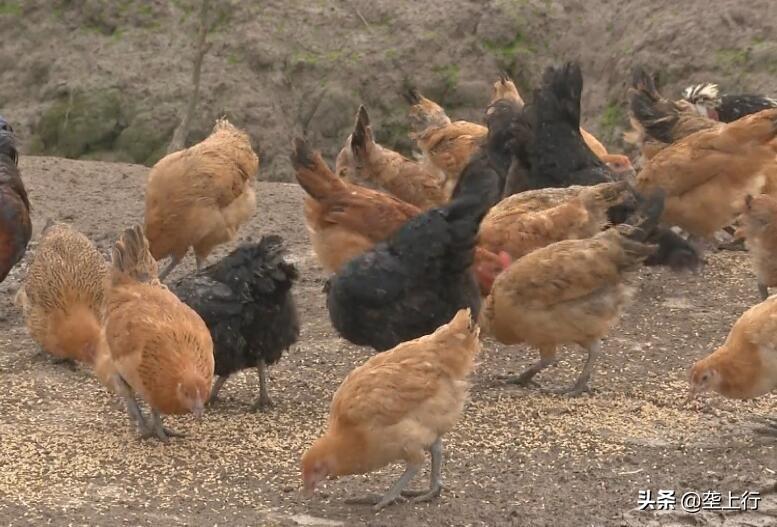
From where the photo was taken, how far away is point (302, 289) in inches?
353

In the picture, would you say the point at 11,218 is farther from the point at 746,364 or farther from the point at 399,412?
the point at 746,364

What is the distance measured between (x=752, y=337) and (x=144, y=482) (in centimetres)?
308

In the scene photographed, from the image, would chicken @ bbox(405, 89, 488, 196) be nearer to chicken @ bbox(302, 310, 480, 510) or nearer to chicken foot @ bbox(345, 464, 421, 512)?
chicken @ bbox(302, 310, 480, 510)

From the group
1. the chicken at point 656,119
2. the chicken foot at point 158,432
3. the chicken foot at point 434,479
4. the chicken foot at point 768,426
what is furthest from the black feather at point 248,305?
the chicken at point 656,119

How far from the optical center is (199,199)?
340 inches

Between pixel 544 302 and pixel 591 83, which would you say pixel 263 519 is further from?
pixel 591 83

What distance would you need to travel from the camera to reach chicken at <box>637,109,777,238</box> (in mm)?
8875

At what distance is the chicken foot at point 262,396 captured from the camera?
678 cm

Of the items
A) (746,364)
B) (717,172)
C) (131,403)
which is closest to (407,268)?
(131,403)

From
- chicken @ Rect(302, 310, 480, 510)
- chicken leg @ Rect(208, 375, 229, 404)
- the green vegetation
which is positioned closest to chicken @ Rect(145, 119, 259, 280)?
chicken leg @ Rect(208, 375, 229, 404)

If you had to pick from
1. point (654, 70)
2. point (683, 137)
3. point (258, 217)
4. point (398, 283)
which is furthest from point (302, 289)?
point (654, 70)

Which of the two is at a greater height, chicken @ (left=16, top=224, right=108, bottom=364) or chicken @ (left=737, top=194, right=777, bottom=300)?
chicken @ (left=737, top=194, right=777, bottom=300)

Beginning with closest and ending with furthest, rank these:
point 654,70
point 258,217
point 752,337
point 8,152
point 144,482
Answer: point 144,482 < point 752,337 < point 8,152 < point 258,217 < point 654,70

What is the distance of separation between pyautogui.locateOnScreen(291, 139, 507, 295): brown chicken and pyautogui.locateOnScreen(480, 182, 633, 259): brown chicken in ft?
1.75
